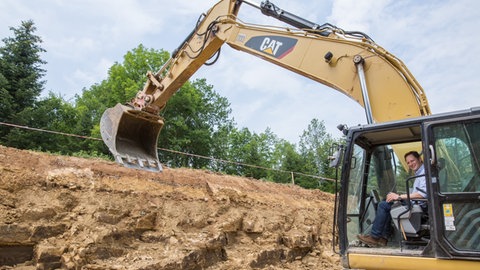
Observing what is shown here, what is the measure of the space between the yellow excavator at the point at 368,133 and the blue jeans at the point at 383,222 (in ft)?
0.32

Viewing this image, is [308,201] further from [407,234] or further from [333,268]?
[407,234]

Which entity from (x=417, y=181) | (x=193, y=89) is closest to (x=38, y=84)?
(x=193, y=89)

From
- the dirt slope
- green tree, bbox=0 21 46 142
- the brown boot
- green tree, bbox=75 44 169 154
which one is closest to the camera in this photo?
the brown boot

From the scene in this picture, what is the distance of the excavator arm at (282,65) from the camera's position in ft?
14.7

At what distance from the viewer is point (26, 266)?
5879 mm

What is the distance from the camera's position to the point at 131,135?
702 centimetres

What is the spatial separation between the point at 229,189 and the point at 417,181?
22.2 feet

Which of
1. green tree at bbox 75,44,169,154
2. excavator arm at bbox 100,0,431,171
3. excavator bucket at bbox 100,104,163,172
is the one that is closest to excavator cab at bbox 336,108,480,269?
excavator arm at bbox 100,0,431,171

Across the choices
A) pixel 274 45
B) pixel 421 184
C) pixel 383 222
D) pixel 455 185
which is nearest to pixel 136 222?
pixel 274 45

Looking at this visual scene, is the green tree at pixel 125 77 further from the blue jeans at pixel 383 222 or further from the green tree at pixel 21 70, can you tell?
A: the blue jeans at pixel 383 222

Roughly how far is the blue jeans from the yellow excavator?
0.10 m

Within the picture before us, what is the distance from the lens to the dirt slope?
618 cm

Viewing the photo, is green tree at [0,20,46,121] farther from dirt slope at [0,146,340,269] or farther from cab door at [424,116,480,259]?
cab door at [424,116,480,259]

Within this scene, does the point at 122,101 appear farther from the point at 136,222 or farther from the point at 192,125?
the point at 136,222
